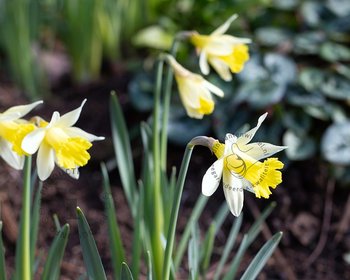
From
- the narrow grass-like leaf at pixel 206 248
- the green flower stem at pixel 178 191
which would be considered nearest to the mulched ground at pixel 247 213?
the narrow grass-like leaf at pixel 206 248

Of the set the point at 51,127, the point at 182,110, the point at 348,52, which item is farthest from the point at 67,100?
the point at 51,127

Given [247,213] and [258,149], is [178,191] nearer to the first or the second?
[258,149]

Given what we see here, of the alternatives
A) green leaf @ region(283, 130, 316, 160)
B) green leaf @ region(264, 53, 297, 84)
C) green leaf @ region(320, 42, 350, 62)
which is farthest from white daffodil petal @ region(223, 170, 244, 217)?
green leaf @ region(320, 42, 350, 62)

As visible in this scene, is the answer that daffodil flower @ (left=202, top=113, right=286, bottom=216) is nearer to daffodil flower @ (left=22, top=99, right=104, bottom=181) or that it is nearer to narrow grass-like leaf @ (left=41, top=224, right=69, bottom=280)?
daffodil flower @ (left=22, top=99, right=104, bottom=181)

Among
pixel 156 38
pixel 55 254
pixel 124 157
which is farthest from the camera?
pixel 156 38

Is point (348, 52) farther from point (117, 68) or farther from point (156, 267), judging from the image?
point (156, 267)

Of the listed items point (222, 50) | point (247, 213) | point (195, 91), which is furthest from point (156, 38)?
point (195, 91)
